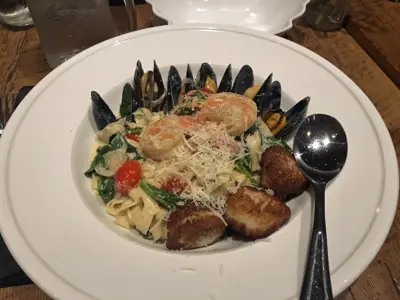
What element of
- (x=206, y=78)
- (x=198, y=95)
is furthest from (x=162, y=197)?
(x=206, y=78)

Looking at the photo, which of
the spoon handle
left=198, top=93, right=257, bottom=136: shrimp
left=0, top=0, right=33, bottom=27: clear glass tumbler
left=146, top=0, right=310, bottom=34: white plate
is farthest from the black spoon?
left=0, top=0, right=33, bottom=27: clear glass tumbler

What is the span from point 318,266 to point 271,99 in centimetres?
102

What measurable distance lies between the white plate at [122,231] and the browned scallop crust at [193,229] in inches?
2.7

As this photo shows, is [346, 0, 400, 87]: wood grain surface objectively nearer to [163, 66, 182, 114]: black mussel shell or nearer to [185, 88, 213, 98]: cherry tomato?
[185, 88, 213, 98]: cherry tomato

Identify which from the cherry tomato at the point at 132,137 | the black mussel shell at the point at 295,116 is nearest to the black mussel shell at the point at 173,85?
the cherry tomato at the point at 132,137

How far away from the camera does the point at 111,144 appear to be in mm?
2061

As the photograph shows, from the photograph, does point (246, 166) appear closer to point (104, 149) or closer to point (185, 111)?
point (185, 111)

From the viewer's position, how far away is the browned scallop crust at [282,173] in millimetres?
1812

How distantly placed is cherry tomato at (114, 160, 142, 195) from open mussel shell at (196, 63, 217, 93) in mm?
659

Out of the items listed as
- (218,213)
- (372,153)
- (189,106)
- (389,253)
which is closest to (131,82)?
(189,106)

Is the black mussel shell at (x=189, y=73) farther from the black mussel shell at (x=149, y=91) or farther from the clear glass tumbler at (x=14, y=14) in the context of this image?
the clear glass tumbler at (x=14, y=14)

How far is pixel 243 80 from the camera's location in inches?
91.0

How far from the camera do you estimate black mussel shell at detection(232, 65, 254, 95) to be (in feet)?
7.57

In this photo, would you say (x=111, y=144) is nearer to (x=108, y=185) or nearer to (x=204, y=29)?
(x=108, y=185)
